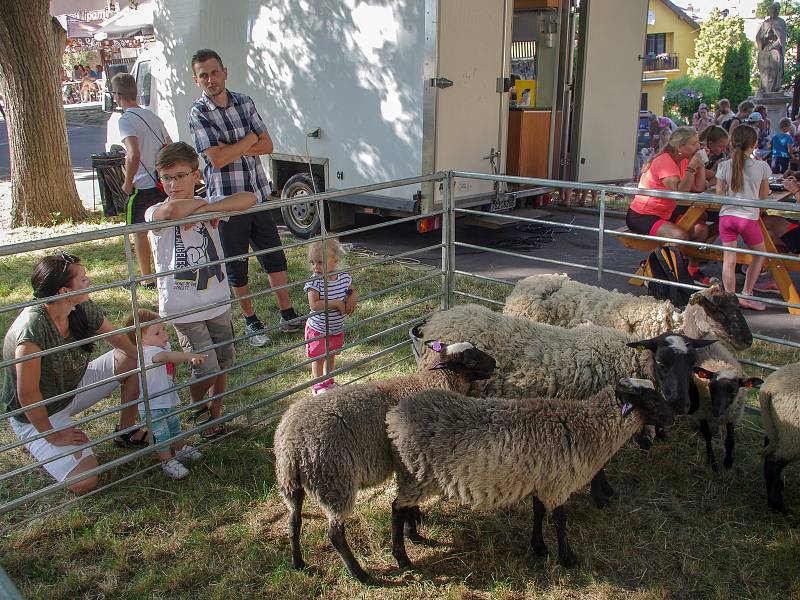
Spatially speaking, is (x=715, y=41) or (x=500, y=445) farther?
(x=715, y=41)

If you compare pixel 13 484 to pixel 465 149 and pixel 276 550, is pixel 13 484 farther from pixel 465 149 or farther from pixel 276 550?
pixel 465 149

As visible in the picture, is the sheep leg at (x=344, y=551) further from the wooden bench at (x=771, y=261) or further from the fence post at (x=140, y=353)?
the wooden bench at (x=771, y=261)

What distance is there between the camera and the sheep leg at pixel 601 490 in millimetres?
3492

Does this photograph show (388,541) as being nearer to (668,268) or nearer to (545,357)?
(545,357)

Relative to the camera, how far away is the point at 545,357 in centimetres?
375

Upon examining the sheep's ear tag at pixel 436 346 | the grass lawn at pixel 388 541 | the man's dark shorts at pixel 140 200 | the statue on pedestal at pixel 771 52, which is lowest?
the grass lawn at pixel 388 541

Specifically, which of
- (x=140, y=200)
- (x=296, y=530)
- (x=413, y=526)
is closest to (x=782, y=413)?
(x=413, y=526)

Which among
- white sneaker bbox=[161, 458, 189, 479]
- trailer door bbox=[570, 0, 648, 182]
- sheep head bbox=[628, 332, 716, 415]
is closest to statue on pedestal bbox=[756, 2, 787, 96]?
trailer door bbox=[570, 0, 648, 182]

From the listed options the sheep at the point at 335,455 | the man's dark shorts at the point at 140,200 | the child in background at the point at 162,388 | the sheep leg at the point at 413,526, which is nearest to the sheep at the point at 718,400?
the sheep leg at the point at 413,526

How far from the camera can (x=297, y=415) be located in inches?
120

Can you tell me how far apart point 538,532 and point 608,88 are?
7.49 m

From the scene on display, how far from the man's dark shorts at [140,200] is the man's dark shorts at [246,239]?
1.67m

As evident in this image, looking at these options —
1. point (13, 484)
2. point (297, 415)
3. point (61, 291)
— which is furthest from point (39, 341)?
point (297, 415)

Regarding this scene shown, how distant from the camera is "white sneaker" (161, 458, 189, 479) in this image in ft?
12.4
